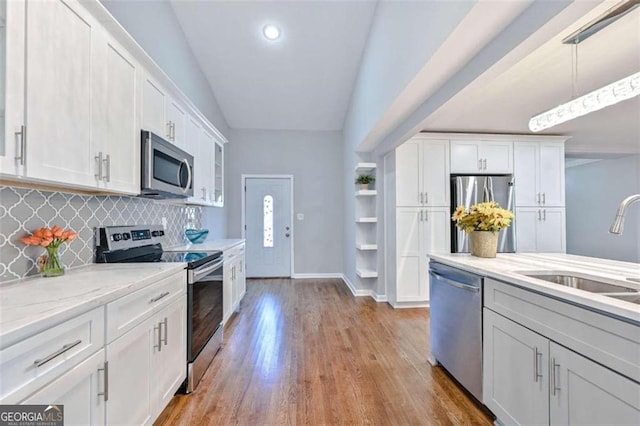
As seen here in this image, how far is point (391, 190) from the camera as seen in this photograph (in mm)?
4086

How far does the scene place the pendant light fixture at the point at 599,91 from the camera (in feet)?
5.40

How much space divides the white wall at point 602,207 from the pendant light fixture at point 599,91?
5.47 meters

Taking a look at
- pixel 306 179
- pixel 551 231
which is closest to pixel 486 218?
pixel 551 231

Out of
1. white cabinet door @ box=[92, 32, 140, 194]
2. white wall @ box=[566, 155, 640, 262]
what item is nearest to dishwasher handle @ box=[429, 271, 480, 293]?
white cabinet door @ box=[92, 32, 140, 194]

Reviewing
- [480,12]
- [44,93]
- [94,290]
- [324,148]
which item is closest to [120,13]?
[44,93]

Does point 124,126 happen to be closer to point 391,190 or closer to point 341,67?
point 391,190

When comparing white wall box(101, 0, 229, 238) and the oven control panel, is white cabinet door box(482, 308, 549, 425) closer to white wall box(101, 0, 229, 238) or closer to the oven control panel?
→ the oven control panel

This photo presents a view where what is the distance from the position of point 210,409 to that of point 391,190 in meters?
3.22

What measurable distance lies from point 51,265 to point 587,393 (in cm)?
252

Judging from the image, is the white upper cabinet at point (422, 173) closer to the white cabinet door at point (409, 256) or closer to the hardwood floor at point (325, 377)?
the white cabinet door at point (409, 256)

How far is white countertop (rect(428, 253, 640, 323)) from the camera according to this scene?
1.03 m

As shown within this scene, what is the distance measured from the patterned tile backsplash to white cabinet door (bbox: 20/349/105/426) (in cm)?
70

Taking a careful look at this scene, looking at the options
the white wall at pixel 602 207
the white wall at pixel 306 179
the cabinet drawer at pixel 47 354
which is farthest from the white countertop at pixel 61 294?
the white wall at pixel 602 207

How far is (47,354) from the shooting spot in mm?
925
